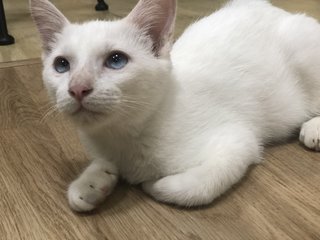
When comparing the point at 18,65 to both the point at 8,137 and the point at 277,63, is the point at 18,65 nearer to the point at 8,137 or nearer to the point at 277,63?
the point at 8,137

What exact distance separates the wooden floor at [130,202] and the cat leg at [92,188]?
3cm

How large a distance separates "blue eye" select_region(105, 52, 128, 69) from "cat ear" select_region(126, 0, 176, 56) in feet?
0.35

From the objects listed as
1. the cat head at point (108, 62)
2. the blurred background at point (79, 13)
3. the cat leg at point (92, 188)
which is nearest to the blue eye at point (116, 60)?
the cat head at point (108, 62)

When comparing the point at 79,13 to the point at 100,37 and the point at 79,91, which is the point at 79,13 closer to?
the point at 100,37

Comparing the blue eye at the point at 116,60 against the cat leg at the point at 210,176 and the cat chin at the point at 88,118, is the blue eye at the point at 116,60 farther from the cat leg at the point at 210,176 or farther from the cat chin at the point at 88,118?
the cat leg at the point at 210,176

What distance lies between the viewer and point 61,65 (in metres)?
1.11

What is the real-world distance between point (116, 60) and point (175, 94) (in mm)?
203

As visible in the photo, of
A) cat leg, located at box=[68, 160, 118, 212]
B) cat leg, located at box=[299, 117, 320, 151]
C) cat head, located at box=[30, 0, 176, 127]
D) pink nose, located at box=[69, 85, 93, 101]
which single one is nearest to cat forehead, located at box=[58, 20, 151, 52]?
cat head, located at box=[30, 0, 176, 127]

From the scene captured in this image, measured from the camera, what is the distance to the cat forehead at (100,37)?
42.0 inches

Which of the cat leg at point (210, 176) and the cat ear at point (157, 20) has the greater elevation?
the cat ear at point (157, 20)

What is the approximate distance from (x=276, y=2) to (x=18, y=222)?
2896 millimetres

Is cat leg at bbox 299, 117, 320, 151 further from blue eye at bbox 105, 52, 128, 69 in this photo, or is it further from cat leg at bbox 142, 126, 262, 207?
blue eye at bbox 105, 52, 128, 69

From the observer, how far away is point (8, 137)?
5.03 feet

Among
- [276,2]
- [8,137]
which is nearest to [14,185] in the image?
[8,137]
